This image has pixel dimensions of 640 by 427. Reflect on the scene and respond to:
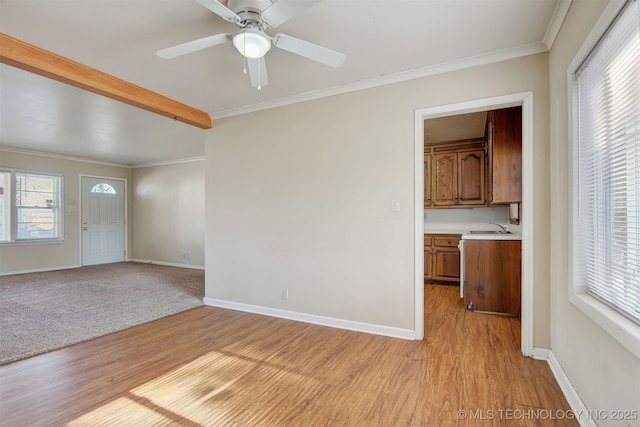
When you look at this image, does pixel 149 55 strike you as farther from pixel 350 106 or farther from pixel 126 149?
pixel 126 149

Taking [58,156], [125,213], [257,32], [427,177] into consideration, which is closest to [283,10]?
[257,32]

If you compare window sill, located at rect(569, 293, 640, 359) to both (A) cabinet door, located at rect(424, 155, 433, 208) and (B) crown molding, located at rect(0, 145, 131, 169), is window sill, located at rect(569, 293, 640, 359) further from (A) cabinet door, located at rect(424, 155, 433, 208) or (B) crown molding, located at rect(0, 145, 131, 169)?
(B) crown molding, located at rect(0, 145, 131, 169)

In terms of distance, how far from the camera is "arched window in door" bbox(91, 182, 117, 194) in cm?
705

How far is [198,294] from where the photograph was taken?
4438mm

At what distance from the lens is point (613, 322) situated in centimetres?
129

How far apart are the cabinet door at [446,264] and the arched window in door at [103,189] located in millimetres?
7639

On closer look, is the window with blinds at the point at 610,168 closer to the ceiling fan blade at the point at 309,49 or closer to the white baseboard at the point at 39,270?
the ceiling fan blade at the point at 309,49

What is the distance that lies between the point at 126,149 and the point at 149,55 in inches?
164

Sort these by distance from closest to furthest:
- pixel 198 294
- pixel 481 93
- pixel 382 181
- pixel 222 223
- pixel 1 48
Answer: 1. pixel 1 48
2. pixel 481 93
3. pixel 382 181
4. pixel 222 223
5. pixel 198 294

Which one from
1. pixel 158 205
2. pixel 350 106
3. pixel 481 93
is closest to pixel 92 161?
pixel 158 205

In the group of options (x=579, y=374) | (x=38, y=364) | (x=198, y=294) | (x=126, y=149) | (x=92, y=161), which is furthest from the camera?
(x=92, y=161)

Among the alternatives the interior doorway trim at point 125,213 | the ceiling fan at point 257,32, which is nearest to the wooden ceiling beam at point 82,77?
the ceiling fan at point 257,32

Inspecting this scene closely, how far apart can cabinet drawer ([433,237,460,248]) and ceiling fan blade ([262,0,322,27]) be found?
13.8 feet

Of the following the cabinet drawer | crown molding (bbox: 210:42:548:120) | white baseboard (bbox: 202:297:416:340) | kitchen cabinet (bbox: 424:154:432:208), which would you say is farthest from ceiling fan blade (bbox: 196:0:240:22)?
the cabinet drawer
